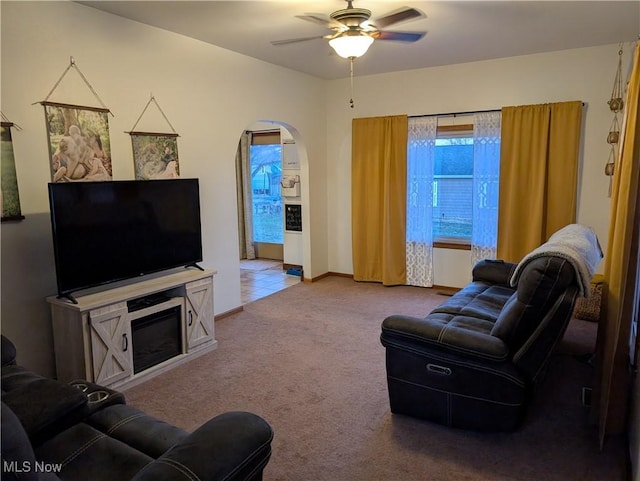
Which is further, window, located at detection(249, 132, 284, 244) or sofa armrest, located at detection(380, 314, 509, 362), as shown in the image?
window, located at detection(249, 132, 284, 244)

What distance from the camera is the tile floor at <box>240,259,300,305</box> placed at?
5.53m

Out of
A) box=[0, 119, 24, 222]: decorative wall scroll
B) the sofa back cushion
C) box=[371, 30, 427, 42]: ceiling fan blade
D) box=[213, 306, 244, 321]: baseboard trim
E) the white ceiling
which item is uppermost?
the white ceiling

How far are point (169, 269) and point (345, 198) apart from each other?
2994 millimetres

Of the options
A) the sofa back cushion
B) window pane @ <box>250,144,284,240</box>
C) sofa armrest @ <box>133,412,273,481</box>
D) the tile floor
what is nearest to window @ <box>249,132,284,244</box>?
window pane @ <box>250,144,284,240</box>

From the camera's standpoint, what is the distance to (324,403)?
291 cm

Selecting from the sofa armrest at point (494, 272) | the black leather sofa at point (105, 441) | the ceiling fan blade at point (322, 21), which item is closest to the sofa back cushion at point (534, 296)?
the black leather sofa at point (105, 441)

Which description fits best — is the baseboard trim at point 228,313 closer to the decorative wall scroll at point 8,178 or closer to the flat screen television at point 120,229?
the flat screen television at point 120,229

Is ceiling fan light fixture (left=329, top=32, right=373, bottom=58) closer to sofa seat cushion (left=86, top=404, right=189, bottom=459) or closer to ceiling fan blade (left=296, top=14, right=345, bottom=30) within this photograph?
ceiling fan blade (left=296, top=14, right=345, bottom=30)

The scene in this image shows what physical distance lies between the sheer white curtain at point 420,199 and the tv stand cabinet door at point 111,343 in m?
3.56

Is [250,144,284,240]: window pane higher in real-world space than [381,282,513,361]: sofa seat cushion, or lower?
higher

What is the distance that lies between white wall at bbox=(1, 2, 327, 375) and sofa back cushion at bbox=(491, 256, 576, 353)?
9.42 ft

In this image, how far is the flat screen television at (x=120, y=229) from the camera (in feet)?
9.28

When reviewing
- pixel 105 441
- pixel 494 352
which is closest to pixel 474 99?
pixel 494 352

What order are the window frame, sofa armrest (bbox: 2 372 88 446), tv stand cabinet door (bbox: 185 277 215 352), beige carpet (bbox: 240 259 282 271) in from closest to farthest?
1. sofa armrest (bbox: 2 372 88 446)
2. tv stand cabinet door (bbox: 185 277 215 352)
3. the window frame
4. beige carpet (bbox: 240 259 282 271)
